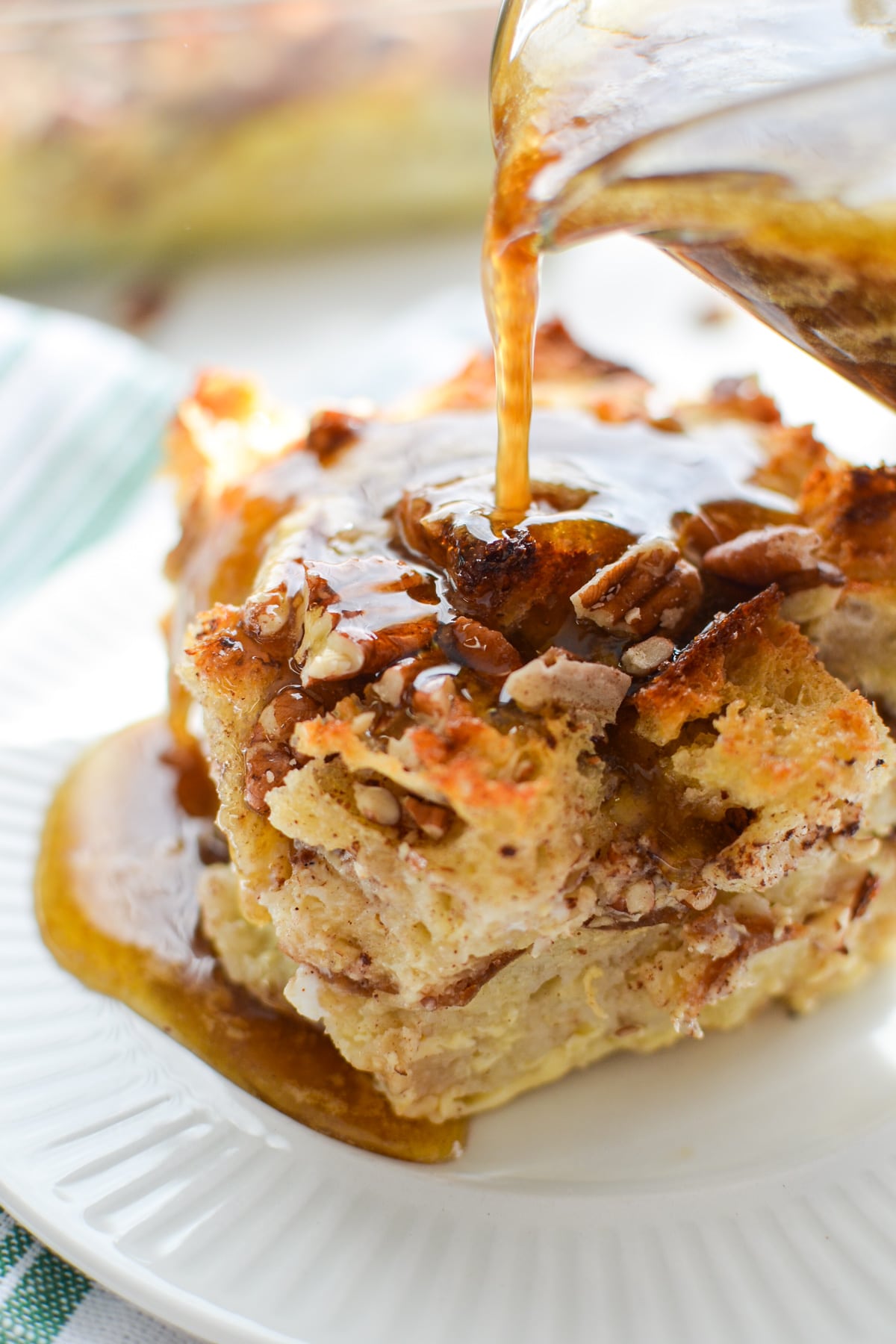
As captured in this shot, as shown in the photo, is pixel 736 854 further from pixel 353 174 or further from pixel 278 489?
pixel 353 174

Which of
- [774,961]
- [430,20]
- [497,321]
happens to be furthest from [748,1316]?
[430,20]

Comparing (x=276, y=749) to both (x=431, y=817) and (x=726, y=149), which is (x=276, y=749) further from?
(x=726, y=149)

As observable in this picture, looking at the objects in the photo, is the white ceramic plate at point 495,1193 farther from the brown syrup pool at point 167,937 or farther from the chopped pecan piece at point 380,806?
the chopped pecan piece at point 380,806

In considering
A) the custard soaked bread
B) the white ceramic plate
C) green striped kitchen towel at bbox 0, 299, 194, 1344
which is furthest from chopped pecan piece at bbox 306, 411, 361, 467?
green striped kitchen towel at bbox 0, 299, 194, 1344

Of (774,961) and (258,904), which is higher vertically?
(258,904)

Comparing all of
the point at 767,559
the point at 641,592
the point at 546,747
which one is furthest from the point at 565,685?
the point at 767,559
